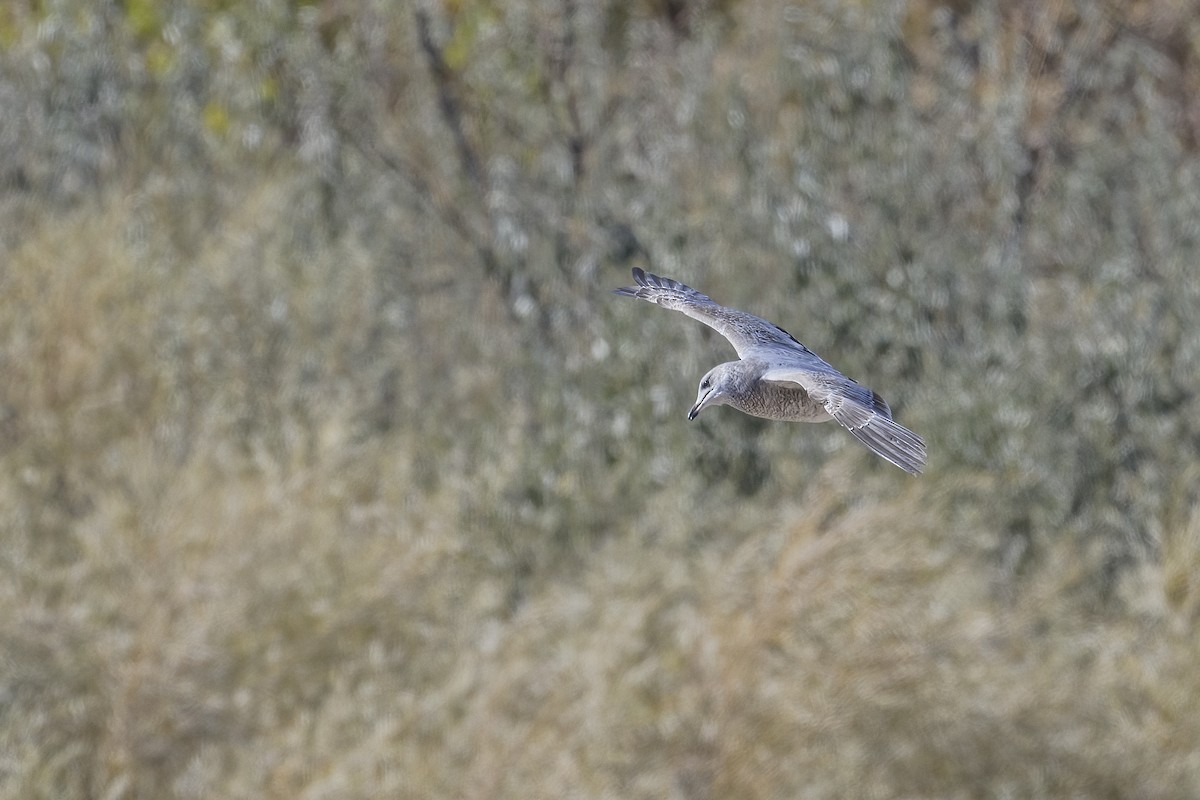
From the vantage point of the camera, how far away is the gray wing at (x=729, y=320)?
2.42 metres

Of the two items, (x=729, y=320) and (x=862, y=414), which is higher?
(x=862, y=414)

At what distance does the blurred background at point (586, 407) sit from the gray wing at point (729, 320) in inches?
71.7

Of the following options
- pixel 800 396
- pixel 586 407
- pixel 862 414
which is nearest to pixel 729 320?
pixel 800 396

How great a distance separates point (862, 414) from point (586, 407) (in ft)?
14.0

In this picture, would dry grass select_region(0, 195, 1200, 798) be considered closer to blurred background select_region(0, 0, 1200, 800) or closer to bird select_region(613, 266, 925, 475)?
blurred background select_region(0, 0, 1200, 800)

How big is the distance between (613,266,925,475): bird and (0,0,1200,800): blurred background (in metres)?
2.28

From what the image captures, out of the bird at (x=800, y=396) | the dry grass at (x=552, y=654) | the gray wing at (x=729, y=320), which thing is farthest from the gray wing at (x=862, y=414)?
the dry grass at (x=552, y=654)

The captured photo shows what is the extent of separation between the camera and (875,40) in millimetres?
6758

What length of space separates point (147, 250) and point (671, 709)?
285 centimetres

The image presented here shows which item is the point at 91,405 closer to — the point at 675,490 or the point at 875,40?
the point at 675,490

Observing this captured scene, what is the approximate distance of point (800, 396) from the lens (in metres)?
2.11

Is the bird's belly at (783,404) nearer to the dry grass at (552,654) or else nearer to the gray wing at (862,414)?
the gray wing at (862,414)

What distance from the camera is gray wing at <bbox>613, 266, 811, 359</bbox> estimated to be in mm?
2424

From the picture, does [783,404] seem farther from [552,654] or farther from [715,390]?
[552,654]
